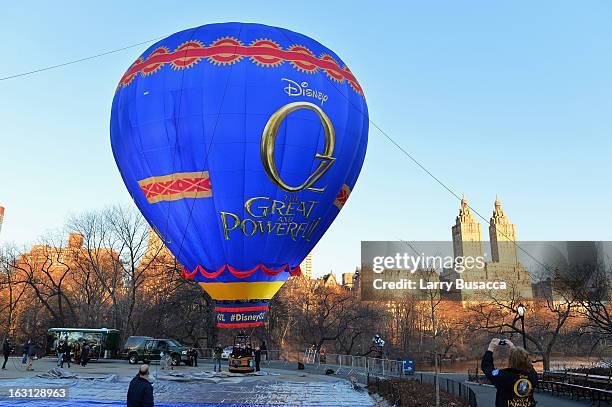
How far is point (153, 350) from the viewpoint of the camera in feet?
111


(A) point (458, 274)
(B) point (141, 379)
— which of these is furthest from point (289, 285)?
(A) point (458, 274)

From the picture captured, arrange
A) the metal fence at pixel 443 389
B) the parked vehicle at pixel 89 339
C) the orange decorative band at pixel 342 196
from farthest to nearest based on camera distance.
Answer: the parked vehicle at pixel 89 339 < the orange decorative band at pixel 342 196 < the metal fence at pixel 443 389

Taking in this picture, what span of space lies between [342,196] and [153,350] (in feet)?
59.3

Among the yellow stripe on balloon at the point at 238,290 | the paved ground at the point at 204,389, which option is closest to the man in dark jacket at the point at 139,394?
the paved ground at the point at 204,389

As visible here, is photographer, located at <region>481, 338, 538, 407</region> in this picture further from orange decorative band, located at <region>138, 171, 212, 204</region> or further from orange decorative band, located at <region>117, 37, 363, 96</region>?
orange decorative band, located at <region>117, 37, 363, 96</region>

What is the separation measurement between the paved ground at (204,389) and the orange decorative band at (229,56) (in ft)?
39.9

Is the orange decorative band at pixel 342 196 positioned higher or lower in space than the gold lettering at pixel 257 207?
higher

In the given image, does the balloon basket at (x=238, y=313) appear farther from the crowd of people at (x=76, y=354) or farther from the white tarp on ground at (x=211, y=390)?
the crowd of people at (x=76, y=354)

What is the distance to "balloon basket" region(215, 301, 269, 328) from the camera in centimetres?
2050

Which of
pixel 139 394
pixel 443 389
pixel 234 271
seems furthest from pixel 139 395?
pixel 443 389

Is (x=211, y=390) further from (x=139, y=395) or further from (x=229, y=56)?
(x=229, y=56)

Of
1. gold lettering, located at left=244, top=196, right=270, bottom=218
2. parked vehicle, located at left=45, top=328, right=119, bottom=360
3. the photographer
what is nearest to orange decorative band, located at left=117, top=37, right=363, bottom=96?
gold lettering, located at left=244, top=196, right=270, bottom=218

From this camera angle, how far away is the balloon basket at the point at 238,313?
20.5 metres

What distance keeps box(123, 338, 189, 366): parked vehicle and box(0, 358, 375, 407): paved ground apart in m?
9.03
